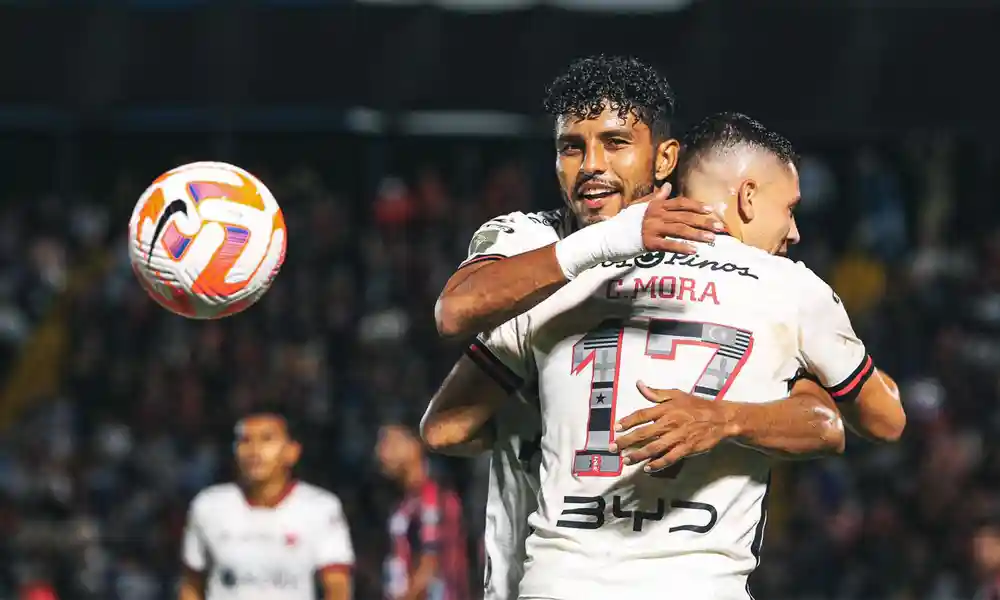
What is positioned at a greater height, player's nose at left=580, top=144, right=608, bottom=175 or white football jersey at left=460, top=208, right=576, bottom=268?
player's nose at left=580, top=144, right=608, bottom=175

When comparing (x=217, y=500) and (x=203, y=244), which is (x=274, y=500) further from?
(x=203, y=244)

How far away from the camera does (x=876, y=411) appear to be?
154 inches

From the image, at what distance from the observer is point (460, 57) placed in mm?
13523

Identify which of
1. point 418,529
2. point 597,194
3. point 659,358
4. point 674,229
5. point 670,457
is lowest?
point 418,529

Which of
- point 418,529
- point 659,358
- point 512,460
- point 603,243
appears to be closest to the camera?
point 603,243

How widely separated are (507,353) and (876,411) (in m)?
0.93

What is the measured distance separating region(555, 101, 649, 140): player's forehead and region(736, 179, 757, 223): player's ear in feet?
0.96

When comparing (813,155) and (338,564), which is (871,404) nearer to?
(338,564)

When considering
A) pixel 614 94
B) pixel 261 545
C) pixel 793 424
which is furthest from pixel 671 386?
pixel 261 545

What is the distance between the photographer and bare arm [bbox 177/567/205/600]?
7.90 meters

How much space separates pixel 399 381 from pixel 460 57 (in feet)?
9.38

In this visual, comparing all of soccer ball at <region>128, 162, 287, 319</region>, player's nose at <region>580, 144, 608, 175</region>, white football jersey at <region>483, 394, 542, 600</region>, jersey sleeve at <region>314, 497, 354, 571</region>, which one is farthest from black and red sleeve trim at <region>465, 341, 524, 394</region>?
jersey sleeve at <region>314, 497, 354, 571</region>

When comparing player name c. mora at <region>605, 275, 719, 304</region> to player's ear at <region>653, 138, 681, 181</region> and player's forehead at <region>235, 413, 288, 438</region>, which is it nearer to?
player's ear at <region>653, 138, 681, 181</region>

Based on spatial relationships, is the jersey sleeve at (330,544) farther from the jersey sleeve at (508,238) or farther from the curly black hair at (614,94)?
the curly black hair at (614,94)
